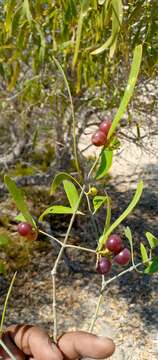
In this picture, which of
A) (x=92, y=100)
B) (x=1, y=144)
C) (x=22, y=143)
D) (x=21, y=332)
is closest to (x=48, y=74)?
(x=92, y=100)

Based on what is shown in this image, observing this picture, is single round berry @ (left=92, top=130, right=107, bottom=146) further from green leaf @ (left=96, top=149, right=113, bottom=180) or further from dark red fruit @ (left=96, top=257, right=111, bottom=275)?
dark red fruit @ (left=96, top=257, right=111, bottom=275)

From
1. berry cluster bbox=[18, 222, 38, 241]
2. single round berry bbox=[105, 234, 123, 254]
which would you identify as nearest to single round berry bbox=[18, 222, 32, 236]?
berry cluster bbox=[18, 222, 38, 241]

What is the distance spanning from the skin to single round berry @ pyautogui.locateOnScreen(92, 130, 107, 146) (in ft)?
0.81

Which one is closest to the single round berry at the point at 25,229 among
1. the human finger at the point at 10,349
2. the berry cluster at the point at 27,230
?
the berry cluster at the point at 27,230

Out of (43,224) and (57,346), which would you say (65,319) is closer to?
(43,224)

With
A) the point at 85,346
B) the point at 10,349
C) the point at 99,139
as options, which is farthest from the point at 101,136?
the point at 10,349

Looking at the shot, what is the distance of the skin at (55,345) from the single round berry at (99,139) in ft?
0.81

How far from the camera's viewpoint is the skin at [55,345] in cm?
57

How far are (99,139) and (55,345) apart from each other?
31 cm

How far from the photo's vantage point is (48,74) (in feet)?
7.12

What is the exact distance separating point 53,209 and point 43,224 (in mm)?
1752

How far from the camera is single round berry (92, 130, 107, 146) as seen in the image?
513 mm

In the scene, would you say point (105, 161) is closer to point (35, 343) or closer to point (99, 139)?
point (99, 139)

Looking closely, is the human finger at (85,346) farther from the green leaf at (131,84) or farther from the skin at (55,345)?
the green leaf at (131,84)
